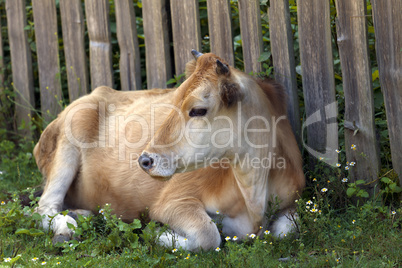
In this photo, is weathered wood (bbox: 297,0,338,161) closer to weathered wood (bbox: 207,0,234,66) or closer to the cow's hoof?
weathered wood (bbox: 207,0,234,66)

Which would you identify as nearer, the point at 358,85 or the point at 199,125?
the point at 199,125

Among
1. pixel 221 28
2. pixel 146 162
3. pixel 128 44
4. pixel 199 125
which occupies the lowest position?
pixel 146 162

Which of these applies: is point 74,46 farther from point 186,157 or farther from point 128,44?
point 186,157

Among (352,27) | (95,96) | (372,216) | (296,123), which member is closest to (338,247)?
(372,216)

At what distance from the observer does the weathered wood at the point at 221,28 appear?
509cm

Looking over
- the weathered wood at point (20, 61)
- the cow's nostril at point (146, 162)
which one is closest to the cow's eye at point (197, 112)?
the cow's nostril at point (146, 162)

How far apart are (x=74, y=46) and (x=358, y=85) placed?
11.6ft

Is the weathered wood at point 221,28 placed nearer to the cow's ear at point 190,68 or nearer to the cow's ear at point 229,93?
the cow's ear at point 190,68

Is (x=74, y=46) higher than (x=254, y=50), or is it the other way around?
(x=74, y=46)

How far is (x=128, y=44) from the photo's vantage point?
6008mm

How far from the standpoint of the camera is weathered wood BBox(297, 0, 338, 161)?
14.8 feet

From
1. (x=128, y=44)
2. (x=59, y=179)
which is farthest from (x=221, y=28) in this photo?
(x=59, y=179)

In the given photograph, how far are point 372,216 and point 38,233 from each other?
2639 millimetres

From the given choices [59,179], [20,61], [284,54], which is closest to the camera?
[284,54]
